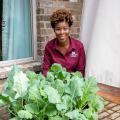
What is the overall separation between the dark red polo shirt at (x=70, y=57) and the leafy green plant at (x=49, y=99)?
3.12ft

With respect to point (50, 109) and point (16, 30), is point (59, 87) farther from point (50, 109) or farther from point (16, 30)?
point (16, 30)

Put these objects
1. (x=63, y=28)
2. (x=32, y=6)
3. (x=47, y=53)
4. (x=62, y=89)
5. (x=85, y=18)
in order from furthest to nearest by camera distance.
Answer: (x=32, y=6)
(x=47, y=53)
(x=63, y=28)
(x=85, y=18)
(x=62, y=89)

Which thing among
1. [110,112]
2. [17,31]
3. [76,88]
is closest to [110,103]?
[110,112]

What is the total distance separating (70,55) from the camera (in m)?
2.57

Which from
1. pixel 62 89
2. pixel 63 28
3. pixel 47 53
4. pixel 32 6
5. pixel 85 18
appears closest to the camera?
pixel 62 89

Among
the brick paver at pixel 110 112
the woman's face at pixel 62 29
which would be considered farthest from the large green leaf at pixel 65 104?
the woman's face at pixel 62 29

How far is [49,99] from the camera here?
1.32 m

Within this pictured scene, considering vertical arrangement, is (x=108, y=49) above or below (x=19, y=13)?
below

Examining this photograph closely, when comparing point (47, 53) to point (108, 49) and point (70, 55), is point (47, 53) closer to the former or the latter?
point (70, 55)

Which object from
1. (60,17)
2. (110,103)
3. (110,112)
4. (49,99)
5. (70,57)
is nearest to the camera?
(49,99)

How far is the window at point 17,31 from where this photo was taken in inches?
117

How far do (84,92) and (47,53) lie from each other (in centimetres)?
116

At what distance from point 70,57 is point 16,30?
82 cm

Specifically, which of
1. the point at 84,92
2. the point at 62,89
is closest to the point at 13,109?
→ the point at 62,89
